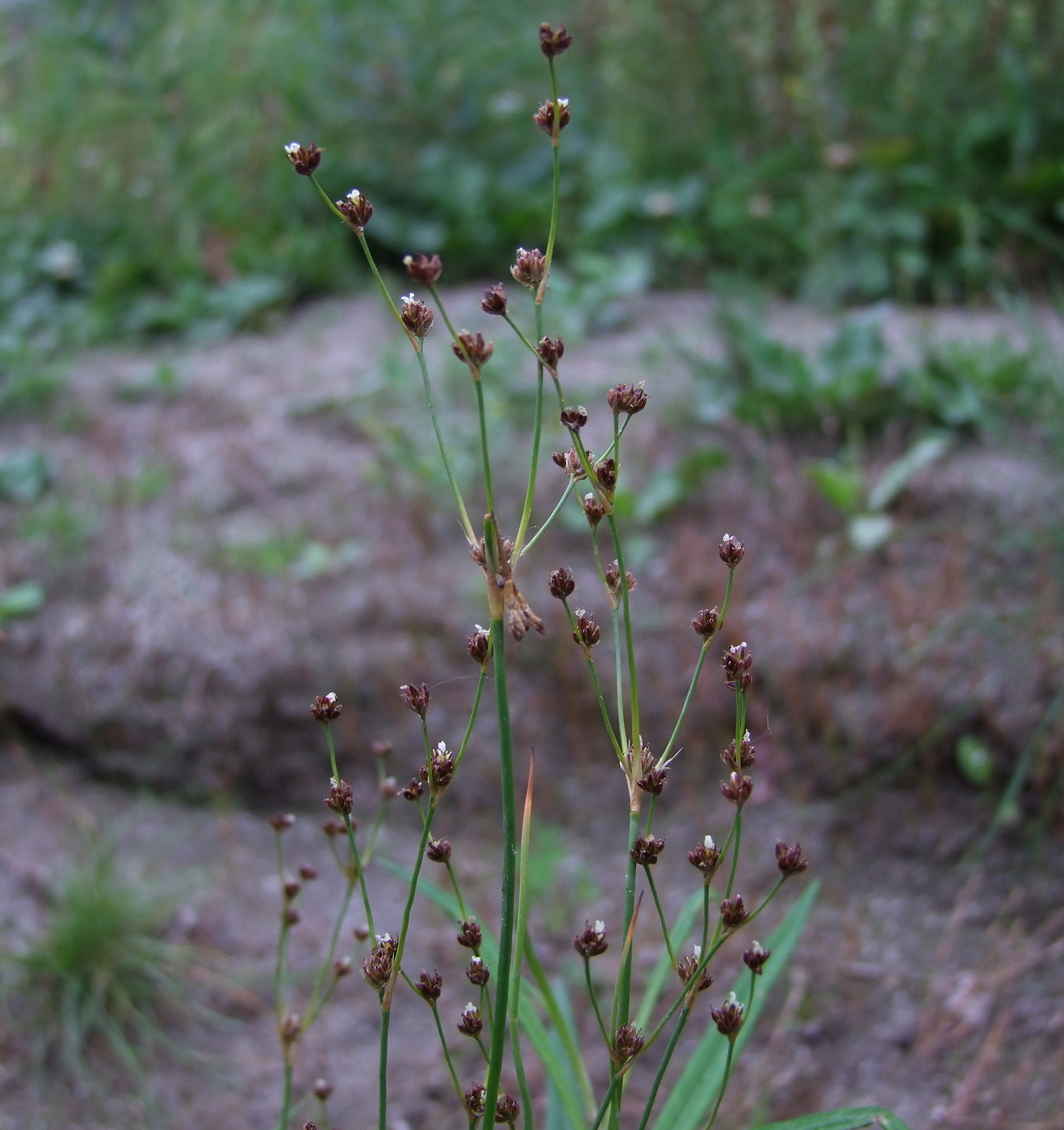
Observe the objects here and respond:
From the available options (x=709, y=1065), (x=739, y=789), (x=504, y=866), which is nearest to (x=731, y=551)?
(x=739, y=789)

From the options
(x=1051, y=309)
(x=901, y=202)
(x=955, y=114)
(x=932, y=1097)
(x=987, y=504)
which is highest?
(x=955, y=114)

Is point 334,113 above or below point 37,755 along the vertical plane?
above

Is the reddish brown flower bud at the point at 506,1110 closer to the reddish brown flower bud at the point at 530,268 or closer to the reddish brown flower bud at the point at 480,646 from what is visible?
the reddish brown flower bud at the point at 480,646

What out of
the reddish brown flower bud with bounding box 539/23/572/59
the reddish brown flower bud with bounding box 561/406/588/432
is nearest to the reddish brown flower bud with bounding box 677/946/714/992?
the reddish brown flower bud with bounding box 561/406/588/432

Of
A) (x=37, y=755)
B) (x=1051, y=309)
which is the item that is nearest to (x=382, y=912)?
(x=37, y=755)

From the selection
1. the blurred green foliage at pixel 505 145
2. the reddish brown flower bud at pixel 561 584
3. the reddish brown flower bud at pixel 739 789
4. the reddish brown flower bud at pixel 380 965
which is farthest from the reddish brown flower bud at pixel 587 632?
→ the blurred green foliage at pixel 505 145

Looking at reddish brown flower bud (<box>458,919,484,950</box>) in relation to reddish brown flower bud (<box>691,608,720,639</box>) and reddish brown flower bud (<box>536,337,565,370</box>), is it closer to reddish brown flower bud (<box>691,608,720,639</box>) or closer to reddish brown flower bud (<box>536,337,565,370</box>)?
reddish brown flower bud (<box>691,608,720,639</box>)

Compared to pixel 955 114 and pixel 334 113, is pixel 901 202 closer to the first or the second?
pixel 955 114

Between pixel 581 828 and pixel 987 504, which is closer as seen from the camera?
pixel 581 828
